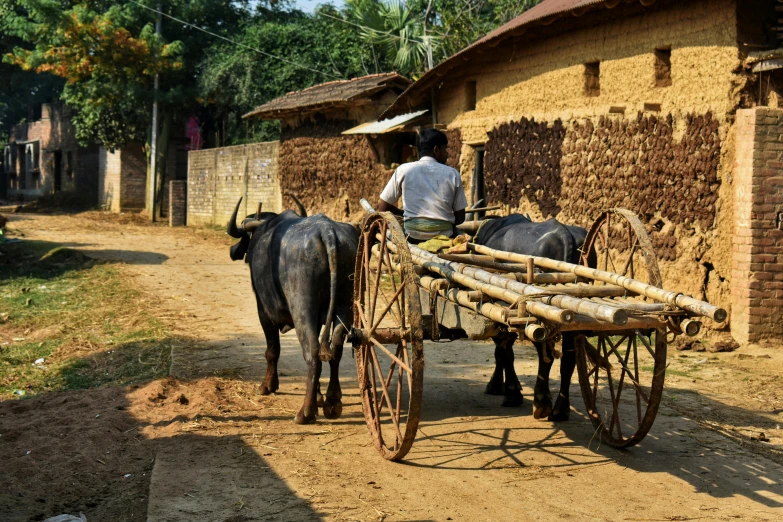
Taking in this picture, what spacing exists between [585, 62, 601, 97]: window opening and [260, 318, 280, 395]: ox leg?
6071mm

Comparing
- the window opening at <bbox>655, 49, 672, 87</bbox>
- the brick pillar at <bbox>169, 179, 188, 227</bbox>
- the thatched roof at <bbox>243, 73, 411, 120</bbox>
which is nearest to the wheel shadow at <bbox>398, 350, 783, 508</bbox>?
the window opening at <bbox>655, 49, 672, 87</bbox>

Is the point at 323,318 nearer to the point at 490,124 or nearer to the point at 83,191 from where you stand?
the point at 490,124

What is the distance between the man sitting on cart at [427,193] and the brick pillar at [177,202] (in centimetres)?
2035

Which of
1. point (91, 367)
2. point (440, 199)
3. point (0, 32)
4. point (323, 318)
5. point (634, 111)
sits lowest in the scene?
point (91, 367)

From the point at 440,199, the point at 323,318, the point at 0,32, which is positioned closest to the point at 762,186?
the point at 440,199

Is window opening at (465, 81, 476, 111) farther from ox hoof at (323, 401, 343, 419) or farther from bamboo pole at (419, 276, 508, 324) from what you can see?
bamboo pole at (419, 276, 508, 324)

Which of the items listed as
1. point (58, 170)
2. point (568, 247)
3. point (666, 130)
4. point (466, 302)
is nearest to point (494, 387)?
point (568, 247)

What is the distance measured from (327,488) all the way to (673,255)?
6167mm

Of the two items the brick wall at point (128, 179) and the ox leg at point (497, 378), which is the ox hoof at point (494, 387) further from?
the brick wall at point (128, 179)

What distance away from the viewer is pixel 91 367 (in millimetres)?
8602

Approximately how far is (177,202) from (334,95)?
968 centimetres

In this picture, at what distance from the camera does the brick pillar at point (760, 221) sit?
29.1ft

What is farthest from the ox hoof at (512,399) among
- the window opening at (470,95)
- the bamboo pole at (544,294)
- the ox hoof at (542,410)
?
the window opening at (470,95)

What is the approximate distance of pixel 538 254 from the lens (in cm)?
662
